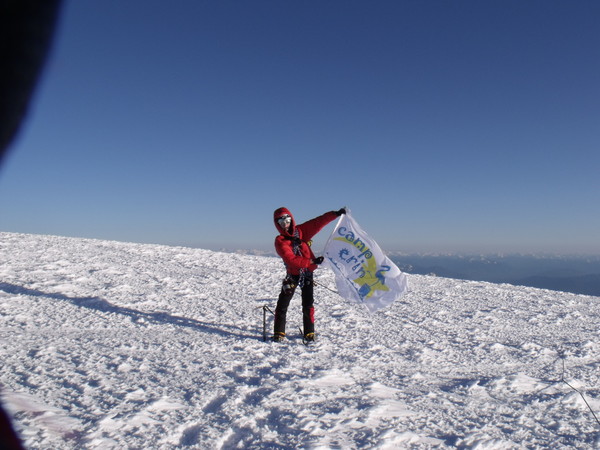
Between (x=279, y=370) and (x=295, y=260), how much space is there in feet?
5.20

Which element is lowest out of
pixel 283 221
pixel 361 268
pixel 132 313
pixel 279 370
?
pixel 279 370

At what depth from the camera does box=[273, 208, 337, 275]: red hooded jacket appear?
555 cm

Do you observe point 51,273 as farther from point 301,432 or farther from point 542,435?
point 542,435

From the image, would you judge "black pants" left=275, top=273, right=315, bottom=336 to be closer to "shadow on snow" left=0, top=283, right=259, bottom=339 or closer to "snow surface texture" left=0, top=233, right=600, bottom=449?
"snow surface texture" left=0, top=233, right=600, bottom=449

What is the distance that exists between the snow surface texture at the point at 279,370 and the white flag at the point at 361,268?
68 cm

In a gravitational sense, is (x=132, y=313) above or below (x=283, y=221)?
below

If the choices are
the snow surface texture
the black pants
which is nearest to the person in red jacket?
the black pants

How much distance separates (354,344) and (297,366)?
1.40 metres

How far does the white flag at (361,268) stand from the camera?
6.12m

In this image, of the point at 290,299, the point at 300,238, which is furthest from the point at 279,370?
the point at 300,238

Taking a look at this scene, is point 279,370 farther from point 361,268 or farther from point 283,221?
point 361,268

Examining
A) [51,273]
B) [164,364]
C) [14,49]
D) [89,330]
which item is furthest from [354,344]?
[51,273]

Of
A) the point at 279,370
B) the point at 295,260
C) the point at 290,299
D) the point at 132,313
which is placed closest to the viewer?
the point at 279,370

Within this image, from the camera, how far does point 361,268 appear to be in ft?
20.6
